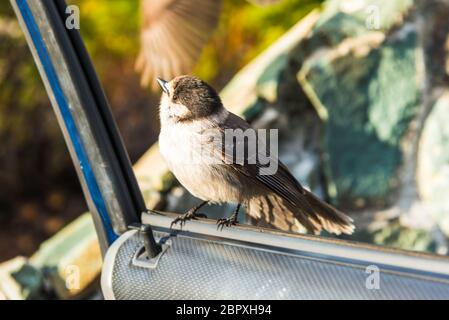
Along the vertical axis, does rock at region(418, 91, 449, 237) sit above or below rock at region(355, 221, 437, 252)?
above

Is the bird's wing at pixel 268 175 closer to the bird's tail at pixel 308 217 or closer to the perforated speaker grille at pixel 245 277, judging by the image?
the bird's tail at pixel 308 217

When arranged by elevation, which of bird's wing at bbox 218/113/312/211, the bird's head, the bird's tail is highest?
the bird's head

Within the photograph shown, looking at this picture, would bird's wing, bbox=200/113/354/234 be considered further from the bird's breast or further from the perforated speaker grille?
the perforated speaker grille

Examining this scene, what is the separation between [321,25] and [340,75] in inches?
12.1

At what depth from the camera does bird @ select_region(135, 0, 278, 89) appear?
16.6ft

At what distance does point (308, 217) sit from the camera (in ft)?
8.75

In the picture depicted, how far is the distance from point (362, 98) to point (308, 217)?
6.64ft

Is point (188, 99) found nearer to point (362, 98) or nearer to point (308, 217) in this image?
point (308, 217)

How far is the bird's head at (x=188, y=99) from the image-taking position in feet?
8.87

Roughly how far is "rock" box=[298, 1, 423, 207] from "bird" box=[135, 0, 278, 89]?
894mm

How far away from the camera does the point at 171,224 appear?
85.8 inches

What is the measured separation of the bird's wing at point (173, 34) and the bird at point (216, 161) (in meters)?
2.28

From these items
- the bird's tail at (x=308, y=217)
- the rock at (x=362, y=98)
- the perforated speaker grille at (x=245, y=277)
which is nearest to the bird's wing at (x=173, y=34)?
the rock at (x=362, y=98)

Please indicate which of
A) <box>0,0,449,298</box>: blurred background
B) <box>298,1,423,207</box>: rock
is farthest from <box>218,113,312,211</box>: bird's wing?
<box>298,1,423,207</box>: rock
